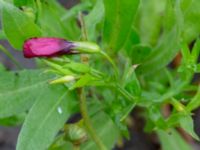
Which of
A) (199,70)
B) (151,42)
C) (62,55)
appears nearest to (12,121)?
(62,55)

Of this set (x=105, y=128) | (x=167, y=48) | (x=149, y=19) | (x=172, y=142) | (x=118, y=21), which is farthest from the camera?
(x=149, y=19)

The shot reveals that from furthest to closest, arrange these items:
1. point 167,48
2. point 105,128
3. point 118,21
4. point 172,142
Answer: point 172,142 < point 105,128 < point 167,48 < point 118,21

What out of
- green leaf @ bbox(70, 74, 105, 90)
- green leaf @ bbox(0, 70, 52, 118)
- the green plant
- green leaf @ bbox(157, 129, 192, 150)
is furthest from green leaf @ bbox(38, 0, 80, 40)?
green leaf @ bbox(157, 129, 192, 150)

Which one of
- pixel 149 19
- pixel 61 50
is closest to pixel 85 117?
pixel 61 50

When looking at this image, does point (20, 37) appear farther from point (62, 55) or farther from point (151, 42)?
point (151, 42)

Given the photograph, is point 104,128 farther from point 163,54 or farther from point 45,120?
point 45,120

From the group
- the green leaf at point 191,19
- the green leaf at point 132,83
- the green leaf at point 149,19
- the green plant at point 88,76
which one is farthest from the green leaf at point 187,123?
the green leaf at point 149,19
